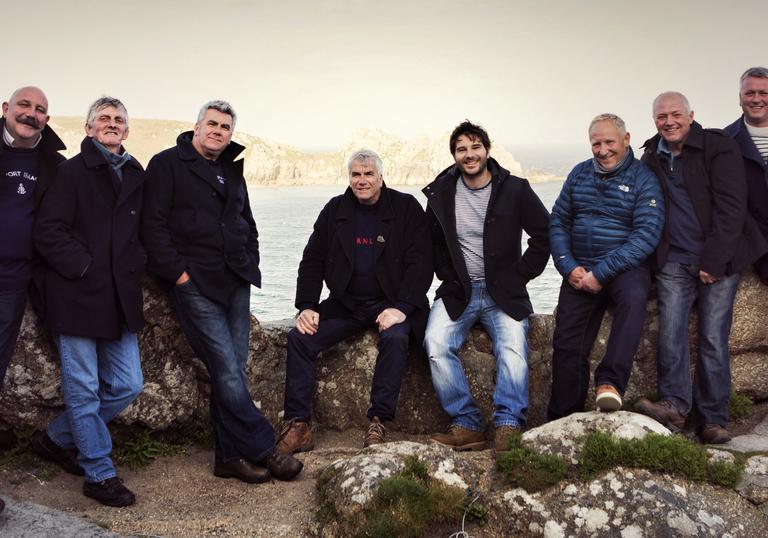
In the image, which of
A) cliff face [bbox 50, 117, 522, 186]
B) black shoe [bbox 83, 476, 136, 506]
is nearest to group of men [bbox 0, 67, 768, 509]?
black shoe [bbox 83, 476, 136, 506]

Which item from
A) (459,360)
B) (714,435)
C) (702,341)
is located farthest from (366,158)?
(714,435)

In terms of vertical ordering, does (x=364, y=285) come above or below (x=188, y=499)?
above

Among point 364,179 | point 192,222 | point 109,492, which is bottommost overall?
point 109,492

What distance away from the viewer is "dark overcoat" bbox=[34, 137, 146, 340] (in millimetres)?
6051

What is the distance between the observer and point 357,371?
819cm

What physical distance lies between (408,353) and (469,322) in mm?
880

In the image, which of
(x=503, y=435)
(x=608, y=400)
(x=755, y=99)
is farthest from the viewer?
(x=755, y=99)

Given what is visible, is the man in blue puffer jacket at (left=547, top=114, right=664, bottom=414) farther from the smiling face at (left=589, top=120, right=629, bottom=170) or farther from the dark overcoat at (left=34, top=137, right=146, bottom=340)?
the dark overcoat at (left=34, top=137, right=146, bottom=340)

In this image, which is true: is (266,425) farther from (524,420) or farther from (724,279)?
(724,279)

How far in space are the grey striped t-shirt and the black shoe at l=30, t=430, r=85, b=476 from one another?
4.26 m

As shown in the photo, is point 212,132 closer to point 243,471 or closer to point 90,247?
point 90,247

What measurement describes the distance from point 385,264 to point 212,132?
86.9 inches

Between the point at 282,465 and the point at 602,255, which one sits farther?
the point at 602,255

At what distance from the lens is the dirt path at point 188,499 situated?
5992 millimetres
